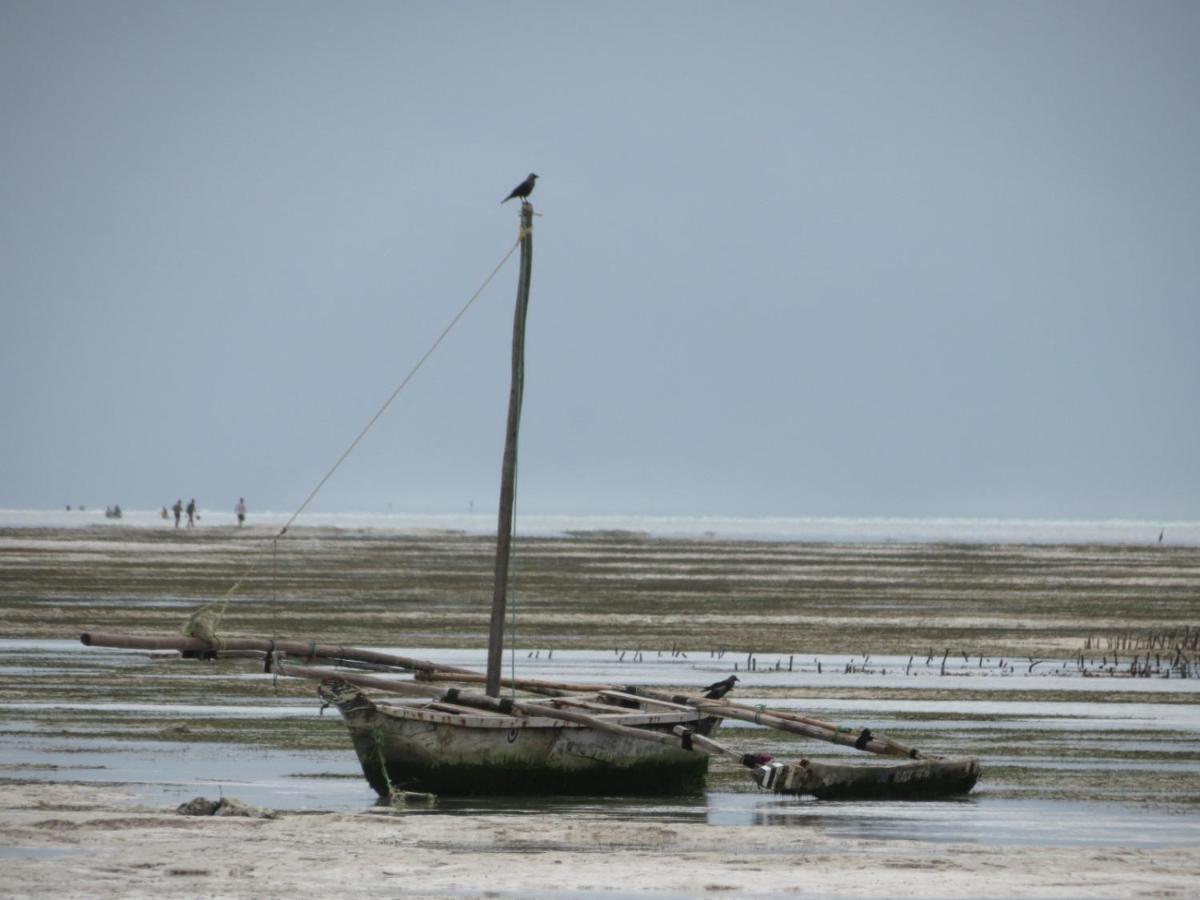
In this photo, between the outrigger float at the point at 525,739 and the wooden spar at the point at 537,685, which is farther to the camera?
the wooden spar at the point at 537,685

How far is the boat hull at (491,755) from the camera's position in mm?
19984

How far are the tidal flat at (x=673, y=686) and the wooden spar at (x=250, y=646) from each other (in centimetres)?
100

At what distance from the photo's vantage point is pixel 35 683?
30.0 meters

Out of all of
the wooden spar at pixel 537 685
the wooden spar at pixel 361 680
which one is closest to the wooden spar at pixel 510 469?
the wooden spar at pixel 361 680

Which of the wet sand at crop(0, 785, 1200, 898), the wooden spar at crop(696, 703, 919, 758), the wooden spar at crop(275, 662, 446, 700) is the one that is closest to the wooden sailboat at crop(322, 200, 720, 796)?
the wooden spar at crop(275, 662, 446, 700)

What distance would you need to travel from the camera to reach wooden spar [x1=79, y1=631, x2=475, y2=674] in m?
19.4

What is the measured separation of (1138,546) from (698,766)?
10235cm

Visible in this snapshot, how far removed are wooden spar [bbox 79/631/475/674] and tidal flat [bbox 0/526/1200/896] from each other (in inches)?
39.5

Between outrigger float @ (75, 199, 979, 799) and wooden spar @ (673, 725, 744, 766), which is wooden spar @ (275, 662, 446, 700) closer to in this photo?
outrigger float @ (75, 199, 979, 799)

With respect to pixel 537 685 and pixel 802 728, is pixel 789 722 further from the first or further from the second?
pixel 537 685

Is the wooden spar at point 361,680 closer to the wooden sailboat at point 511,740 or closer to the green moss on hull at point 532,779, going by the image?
the wooden sailboat at point 511,740

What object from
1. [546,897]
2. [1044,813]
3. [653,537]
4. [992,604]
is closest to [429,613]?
[992,604]

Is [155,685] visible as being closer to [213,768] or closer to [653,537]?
[213,768]

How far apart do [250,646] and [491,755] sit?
301 cm
